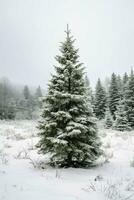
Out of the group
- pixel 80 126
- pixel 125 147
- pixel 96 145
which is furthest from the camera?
→ pixel 125 147

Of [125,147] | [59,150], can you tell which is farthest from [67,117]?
[125,147]

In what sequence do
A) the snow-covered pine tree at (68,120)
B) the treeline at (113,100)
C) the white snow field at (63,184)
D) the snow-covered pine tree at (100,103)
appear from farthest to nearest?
the snow-covered pine tree at (100,103) < the treeline at (113,100) < the snow-covered pine tree at (68,120) < the white snow field at (63,184)

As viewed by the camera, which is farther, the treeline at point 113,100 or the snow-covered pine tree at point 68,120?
the treeline at point 113,100

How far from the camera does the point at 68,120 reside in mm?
7805

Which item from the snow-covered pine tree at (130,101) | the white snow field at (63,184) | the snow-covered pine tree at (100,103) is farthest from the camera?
the snow-covered pine tree at (100,103)

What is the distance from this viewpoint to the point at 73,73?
8.15m

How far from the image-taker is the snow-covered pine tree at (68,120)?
7441mm

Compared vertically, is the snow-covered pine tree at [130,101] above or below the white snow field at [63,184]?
above

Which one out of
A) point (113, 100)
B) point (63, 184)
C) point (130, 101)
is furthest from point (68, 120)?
point (113, 100)

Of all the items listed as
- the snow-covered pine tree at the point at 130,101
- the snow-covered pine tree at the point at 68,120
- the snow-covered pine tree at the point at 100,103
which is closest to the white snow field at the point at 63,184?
the snow-covered pine tree at the point at 68,120

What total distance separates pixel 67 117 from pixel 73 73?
67.2 inches

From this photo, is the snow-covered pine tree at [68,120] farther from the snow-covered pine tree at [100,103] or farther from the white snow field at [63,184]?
the snow-covered pine tree at [100,103]

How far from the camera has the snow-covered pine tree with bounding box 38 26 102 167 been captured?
24.4ft

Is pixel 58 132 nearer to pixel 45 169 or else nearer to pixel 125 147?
pixel 45 169
